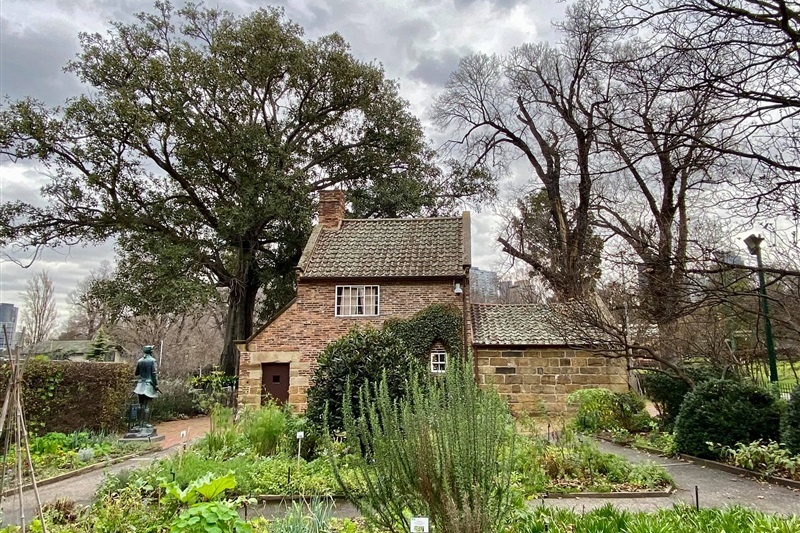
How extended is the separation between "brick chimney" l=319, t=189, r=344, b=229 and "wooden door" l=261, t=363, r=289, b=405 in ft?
20.5

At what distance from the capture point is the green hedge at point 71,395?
11.1 m

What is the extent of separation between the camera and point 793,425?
750cm

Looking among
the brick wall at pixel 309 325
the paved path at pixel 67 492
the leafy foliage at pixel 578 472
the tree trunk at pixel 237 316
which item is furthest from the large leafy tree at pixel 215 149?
the leafy foliage at pixel 578 472

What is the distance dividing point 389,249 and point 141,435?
31.0 ft

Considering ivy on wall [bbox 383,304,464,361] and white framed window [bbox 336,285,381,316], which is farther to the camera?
white framed window [bbox 336,285,381,316]

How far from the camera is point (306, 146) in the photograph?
23.8 metres

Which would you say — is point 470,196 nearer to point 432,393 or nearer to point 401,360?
point 401,360

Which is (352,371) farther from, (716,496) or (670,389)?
(670,389)

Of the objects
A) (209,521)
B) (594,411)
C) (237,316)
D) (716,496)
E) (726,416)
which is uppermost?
(237,316)

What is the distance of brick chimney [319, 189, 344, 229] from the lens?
62.5 feet

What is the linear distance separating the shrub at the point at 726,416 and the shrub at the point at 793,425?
2.38 feet

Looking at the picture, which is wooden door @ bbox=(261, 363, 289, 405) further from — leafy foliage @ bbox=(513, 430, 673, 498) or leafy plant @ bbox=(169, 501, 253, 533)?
leafy plant @ bbox=(169, 501, 253, 533)

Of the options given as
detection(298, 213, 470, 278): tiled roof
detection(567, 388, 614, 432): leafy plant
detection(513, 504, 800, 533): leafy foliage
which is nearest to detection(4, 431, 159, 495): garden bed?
detection(298, 213, 470, 278): tiled roof

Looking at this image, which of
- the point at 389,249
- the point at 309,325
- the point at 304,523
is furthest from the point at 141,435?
the point at 389,249
